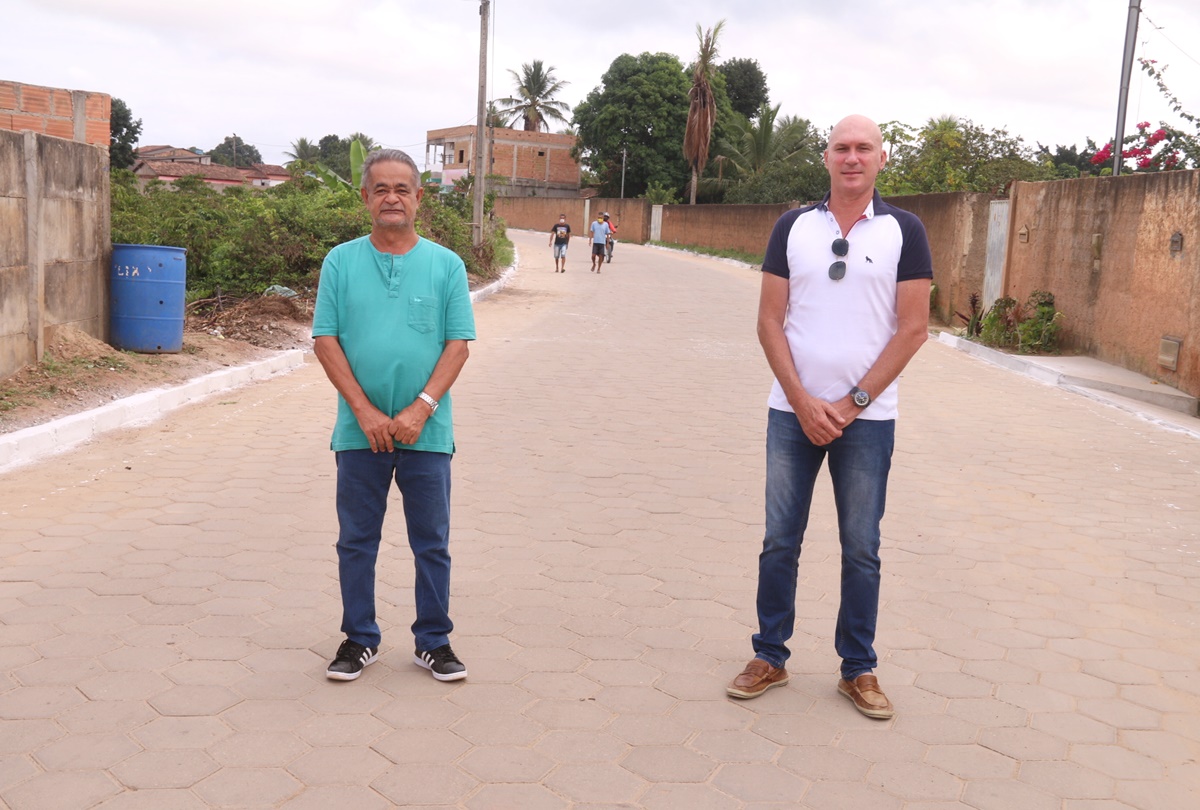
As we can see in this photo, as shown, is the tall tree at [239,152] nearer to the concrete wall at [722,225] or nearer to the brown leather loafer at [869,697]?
the concrete wall at [722,225]

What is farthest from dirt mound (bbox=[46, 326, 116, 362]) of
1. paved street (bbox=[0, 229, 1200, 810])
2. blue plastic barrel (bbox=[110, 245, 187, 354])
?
paved street (bbox=[0, 229, 1200, 810])

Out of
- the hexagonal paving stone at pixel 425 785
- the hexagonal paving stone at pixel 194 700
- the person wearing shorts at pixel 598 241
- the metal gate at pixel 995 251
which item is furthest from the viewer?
the person wearing shorts at pixel 598 241

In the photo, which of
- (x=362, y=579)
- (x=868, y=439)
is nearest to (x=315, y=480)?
(x=362, y=579)

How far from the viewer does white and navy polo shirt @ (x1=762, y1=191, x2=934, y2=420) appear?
11.9ft

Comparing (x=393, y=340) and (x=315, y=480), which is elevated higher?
(x=393, y=340)

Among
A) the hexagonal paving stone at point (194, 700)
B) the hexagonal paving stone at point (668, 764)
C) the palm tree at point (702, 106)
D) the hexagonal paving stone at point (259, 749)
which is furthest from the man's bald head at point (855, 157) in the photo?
the palm tree at point (702, 106)

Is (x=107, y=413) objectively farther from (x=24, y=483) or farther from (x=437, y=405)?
(x=437, y=405)

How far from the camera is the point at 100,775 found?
125 inches

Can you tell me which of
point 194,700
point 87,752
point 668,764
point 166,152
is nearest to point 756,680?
point 668,764

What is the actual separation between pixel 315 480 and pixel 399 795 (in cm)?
384

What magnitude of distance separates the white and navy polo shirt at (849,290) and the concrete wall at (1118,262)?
339 inches

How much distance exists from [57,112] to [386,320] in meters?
7.07

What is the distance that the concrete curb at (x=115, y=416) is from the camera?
687 centimetres

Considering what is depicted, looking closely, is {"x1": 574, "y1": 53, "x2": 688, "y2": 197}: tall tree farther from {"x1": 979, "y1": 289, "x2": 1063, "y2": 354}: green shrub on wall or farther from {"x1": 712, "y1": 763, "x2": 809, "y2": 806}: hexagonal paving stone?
{"x1": 712, "y1": 763, "x2": 809, "y2": 806}: hexagonal paving stone
